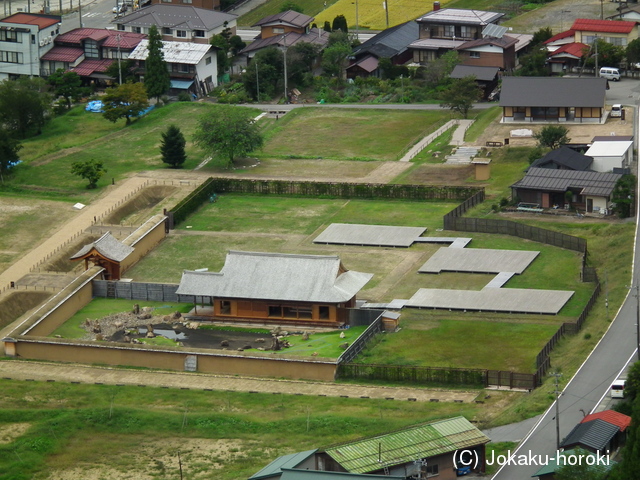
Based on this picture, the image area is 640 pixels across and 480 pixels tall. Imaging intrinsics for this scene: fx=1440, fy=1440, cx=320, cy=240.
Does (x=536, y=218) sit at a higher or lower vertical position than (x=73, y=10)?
lower

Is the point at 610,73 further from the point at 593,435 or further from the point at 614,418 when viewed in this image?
the point at 593,435

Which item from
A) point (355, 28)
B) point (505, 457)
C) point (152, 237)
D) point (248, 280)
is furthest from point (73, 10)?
point (505, 457)

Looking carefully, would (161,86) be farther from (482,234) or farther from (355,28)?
(482,234)

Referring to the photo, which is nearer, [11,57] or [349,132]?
[349,132]

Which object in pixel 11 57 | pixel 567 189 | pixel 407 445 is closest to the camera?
pixel 407 445

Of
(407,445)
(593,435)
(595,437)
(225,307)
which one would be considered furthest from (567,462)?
(225,307)

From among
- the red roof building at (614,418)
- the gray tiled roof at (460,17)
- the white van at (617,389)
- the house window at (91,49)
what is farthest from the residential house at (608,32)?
the red roof building at (614,418)

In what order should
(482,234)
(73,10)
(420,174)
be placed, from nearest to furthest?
(482,234) → (420,174) → (73,10)

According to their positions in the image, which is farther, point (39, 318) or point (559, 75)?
point (559, 75)
